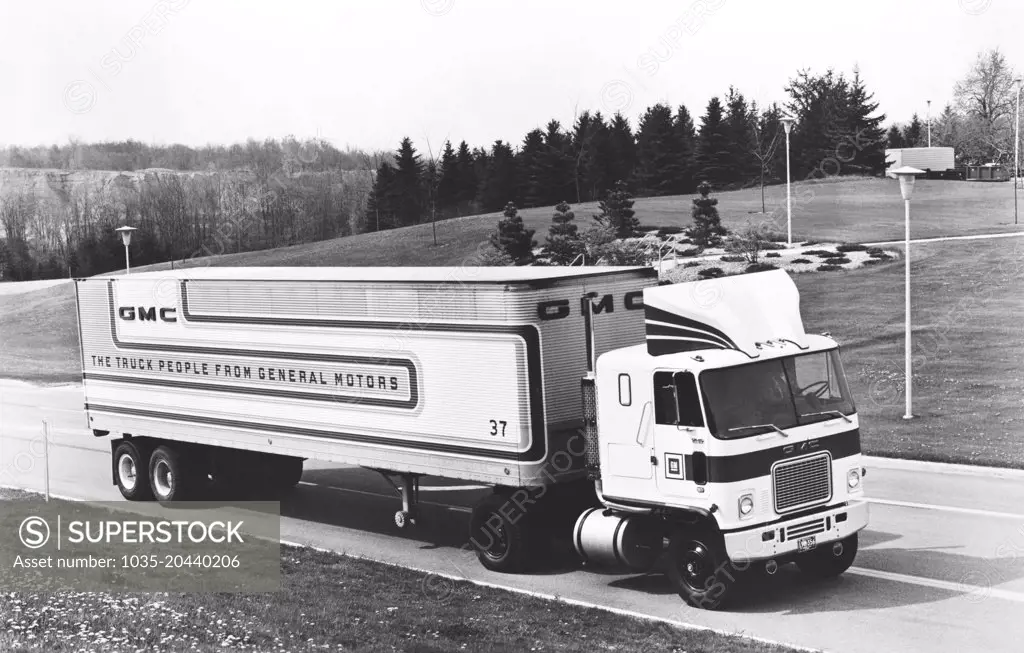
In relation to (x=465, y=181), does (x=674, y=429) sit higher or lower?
lower

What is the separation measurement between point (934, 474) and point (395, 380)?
30.1 ft

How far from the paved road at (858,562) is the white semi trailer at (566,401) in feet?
1.42

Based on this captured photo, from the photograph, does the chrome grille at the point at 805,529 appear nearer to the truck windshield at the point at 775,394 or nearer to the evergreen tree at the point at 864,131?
the truck windshield at the point at 775,394

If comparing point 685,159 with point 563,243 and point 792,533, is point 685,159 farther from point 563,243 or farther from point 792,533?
point 792,533

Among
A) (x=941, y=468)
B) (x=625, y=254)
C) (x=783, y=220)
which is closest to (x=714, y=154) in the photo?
(x=783, y=220)

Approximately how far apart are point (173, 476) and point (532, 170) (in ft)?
216

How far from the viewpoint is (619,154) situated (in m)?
85.2

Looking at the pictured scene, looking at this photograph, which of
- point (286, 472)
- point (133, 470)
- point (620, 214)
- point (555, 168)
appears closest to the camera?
point (133, 470)

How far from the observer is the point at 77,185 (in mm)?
98438

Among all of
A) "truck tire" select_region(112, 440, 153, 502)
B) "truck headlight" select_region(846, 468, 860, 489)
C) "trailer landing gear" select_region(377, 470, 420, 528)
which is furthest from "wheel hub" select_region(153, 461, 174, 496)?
"truck headlight" select_region(846, 468, 860, 489)

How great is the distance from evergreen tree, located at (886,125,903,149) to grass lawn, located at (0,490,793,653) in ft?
310

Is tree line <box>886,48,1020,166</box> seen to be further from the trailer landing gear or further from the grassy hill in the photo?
the trailer landing gear

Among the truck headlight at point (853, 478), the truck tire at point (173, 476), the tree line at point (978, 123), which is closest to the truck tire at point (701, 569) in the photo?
the truck headlight at point (853, 478)

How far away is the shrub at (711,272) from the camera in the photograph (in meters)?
41.8
